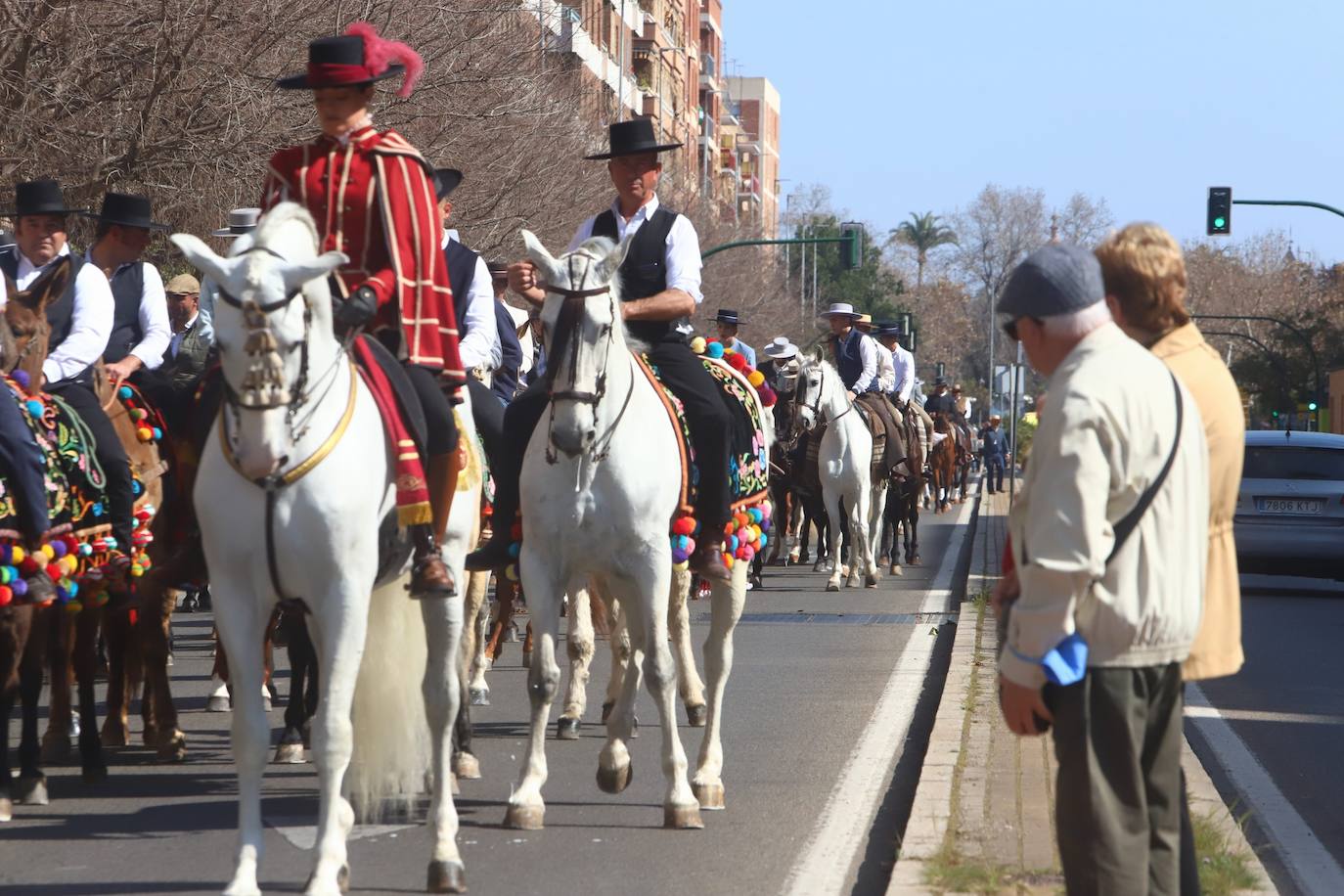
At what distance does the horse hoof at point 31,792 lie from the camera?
→ 8.77 metres

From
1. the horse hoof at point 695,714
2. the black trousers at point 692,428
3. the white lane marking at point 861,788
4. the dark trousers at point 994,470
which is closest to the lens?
the white lane marking at point 861,788

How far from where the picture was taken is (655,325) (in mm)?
9570

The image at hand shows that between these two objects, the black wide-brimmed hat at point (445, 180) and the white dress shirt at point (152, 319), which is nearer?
the black wide-brimmed hat at point (445, 180)

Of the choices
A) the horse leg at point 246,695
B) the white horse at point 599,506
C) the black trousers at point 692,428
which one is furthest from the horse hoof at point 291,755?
the horse leg at point 246,695

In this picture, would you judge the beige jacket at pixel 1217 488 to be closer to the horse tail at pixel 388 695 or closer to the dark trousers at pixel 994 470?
the horse tail at pixel 388 695

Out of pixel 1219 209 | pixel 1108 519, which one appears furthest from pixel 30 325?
pixel 1219 209

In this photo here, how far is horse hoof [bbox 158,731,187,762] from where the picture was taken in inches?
395

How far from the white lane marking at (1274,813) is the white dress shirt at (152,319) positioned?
568 cm

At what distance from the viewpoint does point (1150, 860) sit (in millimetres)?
5391

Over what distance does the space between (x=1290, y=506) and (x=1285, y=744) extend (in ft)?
37.8

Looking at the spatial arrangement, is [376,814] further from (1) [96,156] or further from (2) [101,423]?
(1) [96,156]

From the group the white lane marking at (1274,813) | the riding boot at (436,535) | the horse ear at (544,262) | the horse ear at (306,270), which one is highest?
the horse ear at (544,262)

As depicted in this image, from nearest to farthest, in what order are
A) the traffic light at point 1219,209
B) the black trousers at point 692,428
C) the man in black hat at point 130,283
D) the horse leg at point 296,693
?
the black trousers at point 692,428 → the horse leg at point 296,693 → the man in black hat at point 130,283 → the traffic light at point 1219,209

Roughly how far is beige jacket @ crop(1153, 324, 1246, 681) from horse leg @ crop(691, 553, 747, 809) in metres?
3.45
